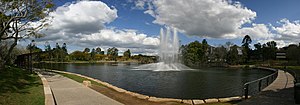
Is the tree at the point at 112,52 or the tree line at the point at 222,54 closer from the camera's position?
the tree line at the point at 222,54

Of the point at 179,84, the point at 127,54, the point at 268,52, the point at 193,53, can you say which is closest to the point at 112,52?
the point at 127,54

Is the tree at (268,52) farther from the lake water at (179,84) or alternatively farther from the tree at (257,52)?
the lake water at (179,84)

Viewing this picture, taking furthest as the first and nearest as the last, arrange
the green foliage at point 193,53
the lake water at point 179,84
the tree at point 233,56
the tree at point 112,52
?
the tree at point 112,52 < the tree at point 233,56 < the green foliage at point 193,53 < the lake water at point 179,84

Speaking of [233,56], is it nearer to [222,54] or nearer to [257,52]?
[222,54]

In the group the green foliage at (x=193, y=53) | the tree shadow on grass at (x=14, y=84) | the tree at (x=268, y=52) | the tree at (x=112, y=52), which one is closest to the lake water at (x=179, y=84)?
the tree shadow on grass at (x=14, y=84)

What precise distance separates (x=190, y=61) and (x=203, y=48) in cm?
1095

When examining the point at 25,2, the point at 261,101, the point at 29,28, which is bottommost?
the point at 261,101

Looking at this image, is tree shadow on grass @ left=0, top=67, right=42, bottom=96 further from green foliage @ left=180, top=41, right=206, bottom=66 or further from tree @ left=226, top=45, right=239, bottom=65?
tree @ left=226, top=45, right=239, bottom=65

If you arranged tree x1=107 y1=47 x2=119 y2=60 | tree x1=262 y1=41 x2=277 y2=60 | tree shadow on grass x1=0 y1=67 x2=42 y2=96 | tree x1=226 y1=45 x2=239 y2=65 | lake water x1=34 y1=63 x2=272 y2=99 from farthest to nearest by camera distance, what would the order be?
tree x1=107 y1=47 x2=119 y2=60 → tree x1=262 y1=41 x2=277 y2=60 → tree x1=226 y1=45 x2=239 y2=65 → lake water x1=34 y1=63 x2=272 y2=99 → tree shadow on grass x1=0 y1=67 x2=42 y2=96

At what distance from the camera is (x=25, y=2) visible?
21219 millimetres

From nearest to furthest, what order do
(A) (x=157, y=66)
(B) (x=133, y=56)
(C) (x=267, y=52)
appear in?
(A) (x=157, y=66) < (C) (x=267, y=52) < (B) (x=133, y=56)

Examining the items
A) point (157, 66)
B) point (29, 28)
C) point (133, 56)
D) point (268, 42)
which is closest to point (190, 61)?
point (157, 66)

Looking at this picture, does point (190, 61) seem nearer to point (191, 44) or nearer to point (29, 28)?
point (191, 44)

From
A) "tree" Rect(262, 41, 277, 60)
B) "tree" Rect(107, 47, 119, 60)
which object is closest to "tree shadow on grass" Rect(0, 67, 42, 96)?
"tree" Rect(262, 41, 277, 60)
